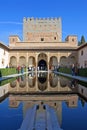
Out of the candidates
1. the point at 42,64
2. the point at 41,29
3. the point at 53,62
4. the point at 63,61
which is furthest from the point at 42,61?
the point at 41,29

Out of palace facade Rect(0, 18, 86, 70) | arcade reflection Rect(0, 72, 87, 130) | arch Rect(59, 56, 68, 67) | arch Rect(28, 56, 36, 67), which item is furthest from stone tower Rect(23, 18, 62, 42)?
arcade reflection Rect(0, 72, 87, 130)

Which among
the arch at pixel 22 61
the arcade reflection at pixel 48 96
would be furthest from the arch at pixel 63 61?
the arcade reflection at pixel 48 96

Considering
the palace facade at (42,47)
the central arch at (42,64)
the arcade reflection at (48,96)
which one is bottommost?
the arcade reflection at (48,96)

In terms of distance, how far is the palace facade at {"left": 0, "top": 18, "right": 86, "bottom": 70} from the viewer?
158 ft

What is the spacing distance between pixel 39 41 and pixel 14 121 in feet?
162

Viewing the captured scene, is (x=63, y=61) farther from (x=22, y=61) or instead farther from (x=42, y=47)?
(x=22, y=61)

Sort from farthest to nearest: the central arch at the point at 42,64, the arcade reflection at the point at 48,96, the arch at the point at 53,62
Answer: the central arch at the point at 42,64 → the arch at the point at 53,62 → the arcade reflection at the point at 48,96

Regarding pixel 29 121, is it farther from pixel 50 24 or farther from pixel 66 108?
pixel 50 24

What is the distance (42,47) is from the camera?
159 ft

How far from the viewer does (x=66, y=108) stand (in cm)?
714

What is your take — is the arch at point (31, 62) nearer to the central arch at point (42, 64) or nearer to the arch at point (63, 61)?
the central arch at point (42, 64)

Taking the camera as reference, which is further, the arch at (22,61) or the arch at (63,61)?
the arch at (22,61)

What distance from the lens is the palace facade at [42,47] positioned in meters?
48.1

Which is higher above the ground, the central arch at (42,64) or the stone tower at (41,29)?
the stone tower at (41,29)
